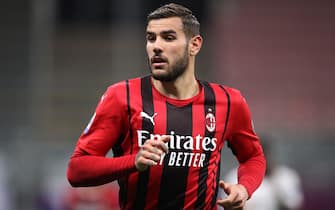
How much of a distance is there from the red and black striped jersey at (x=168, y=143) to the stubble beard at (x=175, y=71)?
13 cm

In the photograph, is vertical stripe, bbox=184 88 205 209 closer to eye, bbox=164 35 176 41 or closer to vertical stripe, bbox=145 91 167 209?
vertical stripe, bbox=145 91 167 209

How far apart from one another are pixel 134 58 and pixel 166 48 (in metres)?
8.92

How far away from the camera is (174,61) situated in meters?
3.92

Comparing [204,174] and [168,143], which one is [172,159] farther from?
[204,174]

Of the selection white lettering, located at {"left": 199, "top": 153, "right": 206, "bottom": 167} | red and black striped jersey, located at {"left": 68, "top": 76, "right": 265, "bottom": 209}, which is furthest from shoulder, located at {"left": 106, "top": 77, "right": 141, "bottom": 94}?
white lettering, located at {"left": 199, "top": 153, "right": 206, "bottom": 167}

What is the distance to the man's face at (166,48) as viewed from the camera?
152 inches

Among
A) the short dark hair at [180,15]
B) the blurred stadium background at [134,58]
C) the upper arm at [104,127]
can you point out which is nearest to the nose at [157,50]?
the short dark hair at [180,15]

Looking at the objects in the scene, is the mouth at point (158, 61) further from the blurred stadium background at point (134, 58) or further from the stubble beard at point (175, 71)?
the blurred stadium background at point (134, 58)

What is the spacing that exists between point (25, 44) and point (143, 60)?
1.91 meters

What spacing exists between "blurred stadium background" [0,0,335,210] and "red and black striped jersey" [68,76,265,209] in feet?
22.3

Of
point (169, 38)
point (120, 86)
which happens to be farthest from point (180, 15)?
point (120, 86)

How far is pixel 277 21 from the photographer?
44.6ft

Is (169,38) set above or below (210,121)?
above

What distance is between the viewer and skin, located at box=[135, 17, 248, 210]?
382 centimetres
